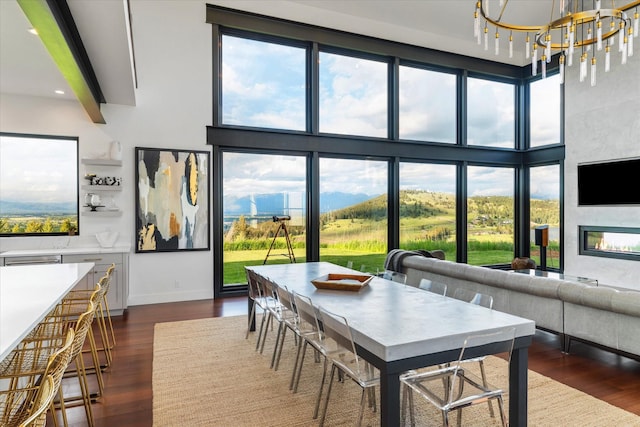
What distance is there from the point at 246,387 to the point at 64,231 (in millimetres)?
4044

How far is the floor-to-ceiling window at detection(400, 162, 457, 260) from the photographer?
24.9 ft

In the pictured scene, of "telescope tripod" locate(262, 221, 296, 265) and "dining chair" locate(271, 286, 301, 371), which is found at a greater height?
"telescope tripod" locate(262, 221, 296, 265)

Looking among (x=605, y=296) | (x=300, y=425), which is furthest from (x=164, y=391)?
(x=605, y=296)

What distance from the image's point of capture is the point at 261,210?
21.1 feet

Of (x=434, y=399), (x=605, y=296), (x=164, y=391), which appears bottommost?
(x=164, y=391)

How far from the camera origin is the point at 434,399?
1996 millimetres

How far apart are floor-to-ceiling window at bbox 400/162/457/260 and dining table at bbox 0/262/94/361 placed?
18.5ft

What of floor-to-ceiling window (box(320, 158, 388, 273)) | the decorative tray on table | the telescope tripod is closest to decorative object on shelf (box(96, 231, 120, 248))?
the telescope tripod

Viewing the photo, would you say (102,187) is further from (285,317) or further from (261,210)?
(285,317)

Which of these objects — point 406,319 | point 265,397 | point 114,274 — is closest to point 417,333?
point 406,319

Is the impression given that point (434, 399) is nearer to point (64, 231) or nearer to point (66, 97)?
point (64, 231)

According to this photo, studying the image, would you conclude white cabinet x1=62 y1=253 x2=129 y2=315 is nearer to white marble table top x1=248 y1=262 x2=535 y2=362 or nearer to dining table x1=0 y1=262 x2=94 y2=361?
dining table x1=0 y1=262 x2=94 y2=361

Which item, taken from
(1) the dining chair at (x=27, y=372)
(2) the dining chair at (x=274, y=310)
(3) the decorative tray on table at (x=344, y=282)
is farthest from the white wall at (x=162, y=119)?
(3) the decorative tray on table at (x=344, y=282)

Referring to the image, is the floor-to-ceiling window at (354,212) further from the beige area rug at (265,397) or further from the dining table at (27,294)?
the dining table at (27,294)
